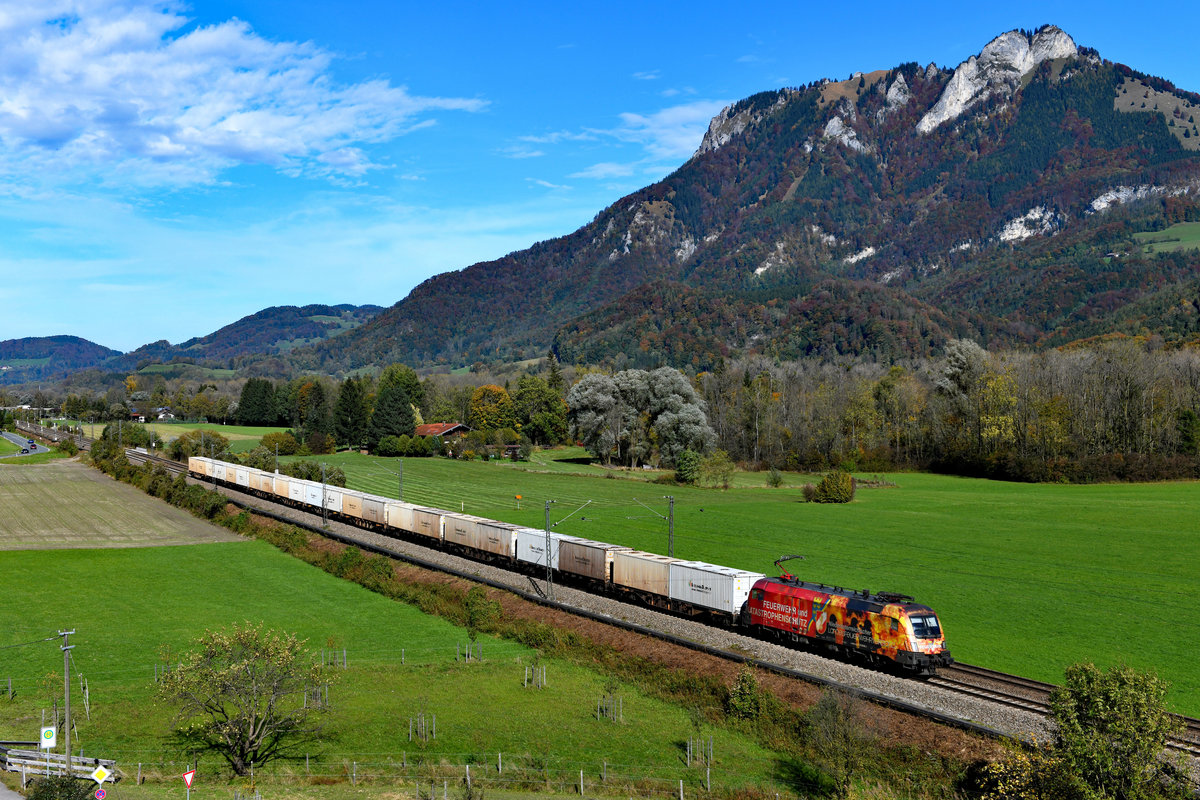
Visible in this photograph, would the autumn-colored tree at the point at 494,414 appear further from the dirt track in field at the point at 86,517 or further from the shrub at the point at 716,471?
the dirt track in field at the point at 86,517

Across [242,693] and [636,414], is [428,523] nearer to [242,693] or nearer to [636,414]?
[242,693]

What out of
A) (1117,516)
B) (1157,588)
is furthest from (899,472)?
(1157,588)

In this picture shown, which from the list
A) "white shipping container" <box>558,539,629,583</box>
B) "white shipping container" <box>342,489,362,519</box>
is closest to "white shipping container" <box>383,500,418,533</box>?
"white shipping container" <box>342,489,362,519</box>

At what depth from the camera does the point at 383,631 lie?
49250 millimetres

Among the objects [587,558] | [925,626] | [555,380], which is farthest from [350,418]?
[925,626]

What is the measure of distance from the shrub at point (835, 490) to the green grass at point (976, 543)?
3.05 metres

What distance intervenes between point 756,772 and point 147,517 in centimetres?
7778

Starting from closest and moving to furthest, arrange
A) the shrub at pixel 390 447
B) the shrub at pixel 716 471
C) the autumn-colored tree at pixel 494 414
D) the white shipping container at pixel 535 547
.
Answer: the white shipping container at pixel 535 547 < the shrub at pixel 716 471 < the shrub at pixel 390 447 < the autumn-colored tree at pixel 494 414

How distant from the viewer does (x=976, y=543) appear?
67188 millimetres

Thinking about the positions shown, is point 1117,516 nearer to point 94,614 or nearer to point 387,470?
point 94,614

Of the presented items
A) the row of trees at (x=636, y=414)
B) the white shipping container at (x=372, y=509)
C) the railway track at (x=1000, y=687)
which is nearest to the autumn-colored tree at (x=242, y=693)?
the railway track at (x=1000, y=687)

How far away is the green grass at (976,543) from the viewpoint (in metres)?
41.5

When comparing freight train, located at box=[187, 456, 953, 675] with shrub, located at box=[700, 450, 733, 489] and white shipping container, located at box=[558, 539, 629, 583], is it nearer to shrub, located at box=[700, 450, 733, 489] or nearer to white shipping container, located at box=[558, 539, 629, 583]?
white shipping container, located at box=[558, 539, 629, 583]

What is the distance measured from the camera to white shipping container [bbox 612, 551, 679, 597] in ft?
156
